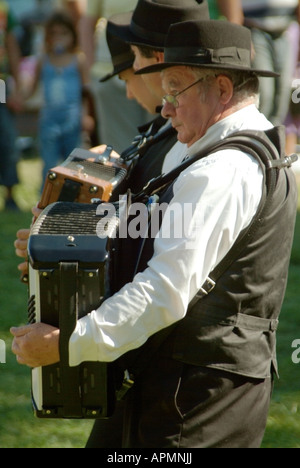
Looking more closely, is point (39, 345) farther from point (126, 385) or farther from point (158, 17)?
point (158, 17)

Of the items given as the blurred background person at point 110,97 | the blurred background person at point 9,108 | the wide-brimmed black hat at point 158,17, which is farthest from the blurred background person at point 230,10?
the blurred background person at point 9,108

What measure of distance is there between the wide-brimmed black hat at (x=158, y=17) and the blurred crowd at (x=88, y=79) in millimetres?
2159

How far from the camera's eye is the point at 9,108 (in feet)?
27.9

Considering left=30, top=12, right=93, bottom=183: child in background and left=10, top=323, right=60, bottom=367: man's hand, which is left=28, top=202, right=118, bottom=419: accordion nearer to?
left=10, top=323, right=60, bottom=367: man's hand

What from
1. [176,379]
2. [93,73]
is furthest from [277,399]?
[93,73]

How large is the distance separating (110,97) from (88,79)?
5.90 ft

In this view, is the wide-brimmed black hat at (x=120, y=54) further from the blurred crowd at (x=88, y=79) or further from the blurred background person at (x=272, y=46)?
the blurred background person at (x=272, y=46)

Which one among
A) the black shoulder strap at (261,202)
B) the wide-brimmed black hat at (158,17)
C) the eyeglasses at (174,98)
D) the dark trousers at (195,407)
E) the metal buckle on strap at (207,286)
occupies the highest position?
the wide-brimmed black hat at (158,17)

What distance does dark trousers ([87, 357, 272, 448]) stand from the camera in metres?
2.57

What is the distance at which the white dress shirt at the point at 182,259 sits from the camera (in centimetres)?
241

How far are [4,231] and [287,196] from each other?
5117 millimetres

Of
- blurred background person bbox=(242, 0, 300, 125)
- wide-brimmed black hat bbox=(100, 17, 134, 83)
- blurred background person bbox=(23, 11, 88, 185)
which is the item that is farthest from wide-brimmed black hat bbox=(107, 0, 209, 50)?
blurred background person bbox=(23, 11, 88, 185)

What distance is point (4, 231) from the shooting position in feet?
24.6
